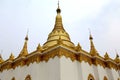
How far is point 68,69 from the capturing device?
2161cm

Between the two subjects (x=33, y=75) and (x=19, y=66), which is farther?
(x=19, y=66)

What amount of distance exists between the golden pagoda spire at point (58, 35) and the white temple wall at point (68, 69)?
13.6 ft

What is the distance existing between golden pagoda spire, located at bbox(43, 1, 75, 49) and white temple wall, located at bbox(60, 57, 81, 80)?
163 inches

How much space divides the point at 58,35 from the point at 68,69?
25.4 feet

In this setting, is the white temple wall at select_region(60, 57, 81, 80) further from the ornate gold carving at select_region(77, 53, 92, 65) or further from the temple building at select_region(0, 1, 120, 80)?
the ornate gold carving at select_region(77, 53, 92, 65)

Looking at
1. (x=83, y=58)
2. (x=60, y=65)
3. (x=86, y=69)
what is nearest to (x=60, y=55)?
(x=60, y=65)

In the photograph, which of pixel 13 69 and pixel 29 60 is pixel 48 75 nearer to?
pixel 29 60

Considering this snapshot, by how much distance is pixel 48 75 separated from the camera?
21891 mm

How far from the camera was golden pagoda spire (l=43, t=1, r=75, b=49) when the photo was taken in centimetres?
2688

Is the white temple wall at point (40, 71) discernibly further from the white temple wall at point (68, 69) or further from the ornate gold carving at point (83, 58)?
the ornate gold carving at point (83, 58)

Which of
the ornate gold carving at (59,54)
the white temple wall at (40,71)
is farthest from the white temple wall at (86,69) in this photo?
the white temple wall at (40,71)

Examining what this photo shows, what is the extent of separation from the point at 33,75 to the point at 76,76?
4923 millimetres

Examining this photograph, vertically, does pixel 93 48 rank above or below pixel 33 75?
above

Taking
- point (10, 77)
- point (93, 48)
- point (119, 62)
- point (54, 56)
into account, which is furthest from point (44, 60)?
point (119, 62)
